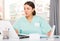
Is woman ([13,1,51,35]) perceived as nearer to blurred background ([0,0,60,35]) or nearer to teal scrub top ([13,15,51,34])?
teal scrub top ([13,15,51,34])

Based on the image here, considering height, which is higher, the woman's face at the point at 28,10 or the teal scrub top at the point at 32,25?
the woman's face at the point at 28,10

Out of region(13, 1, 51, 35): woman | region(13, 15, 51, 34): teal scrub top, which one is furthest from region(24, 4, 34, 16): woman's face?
region(13, 15, 51, 34): teal scrub top

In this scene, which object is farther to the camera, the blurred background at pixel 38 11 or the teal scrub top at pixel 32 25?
the blurred background at pixel 38 11

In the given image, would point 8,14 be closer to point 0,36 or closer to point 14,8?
point 14,8

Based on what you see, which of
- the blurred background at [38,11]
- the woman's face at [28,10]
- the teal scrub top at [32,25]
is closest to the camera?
the teal scrub top at [32,25]

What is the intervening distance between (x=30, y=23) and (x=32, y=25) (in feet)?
0.21

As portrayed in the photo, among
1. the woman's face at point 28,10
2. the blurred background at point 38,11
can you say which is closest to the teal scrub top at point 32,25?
the woman's face at point 28,10

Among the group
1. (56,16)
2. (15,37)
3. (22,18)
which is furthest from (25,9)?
(15,37)

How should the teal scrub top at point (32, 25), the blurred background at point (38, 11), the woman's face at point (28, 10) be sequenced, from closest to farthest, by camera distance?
the teal scrub top at point (32, 25) < the woman's face at point (28, 10) < the blurred background at point (38, 11)

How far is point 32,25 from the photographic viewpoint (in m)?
3.07

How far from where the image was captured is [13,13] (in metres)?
3.42

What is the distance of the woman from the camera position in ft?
9.98

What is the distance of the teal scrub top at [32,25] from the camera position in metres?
3.04

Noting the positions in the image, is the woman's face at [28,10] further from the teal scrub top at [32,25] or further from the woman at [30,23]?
the teal scrub top at [32,25]
